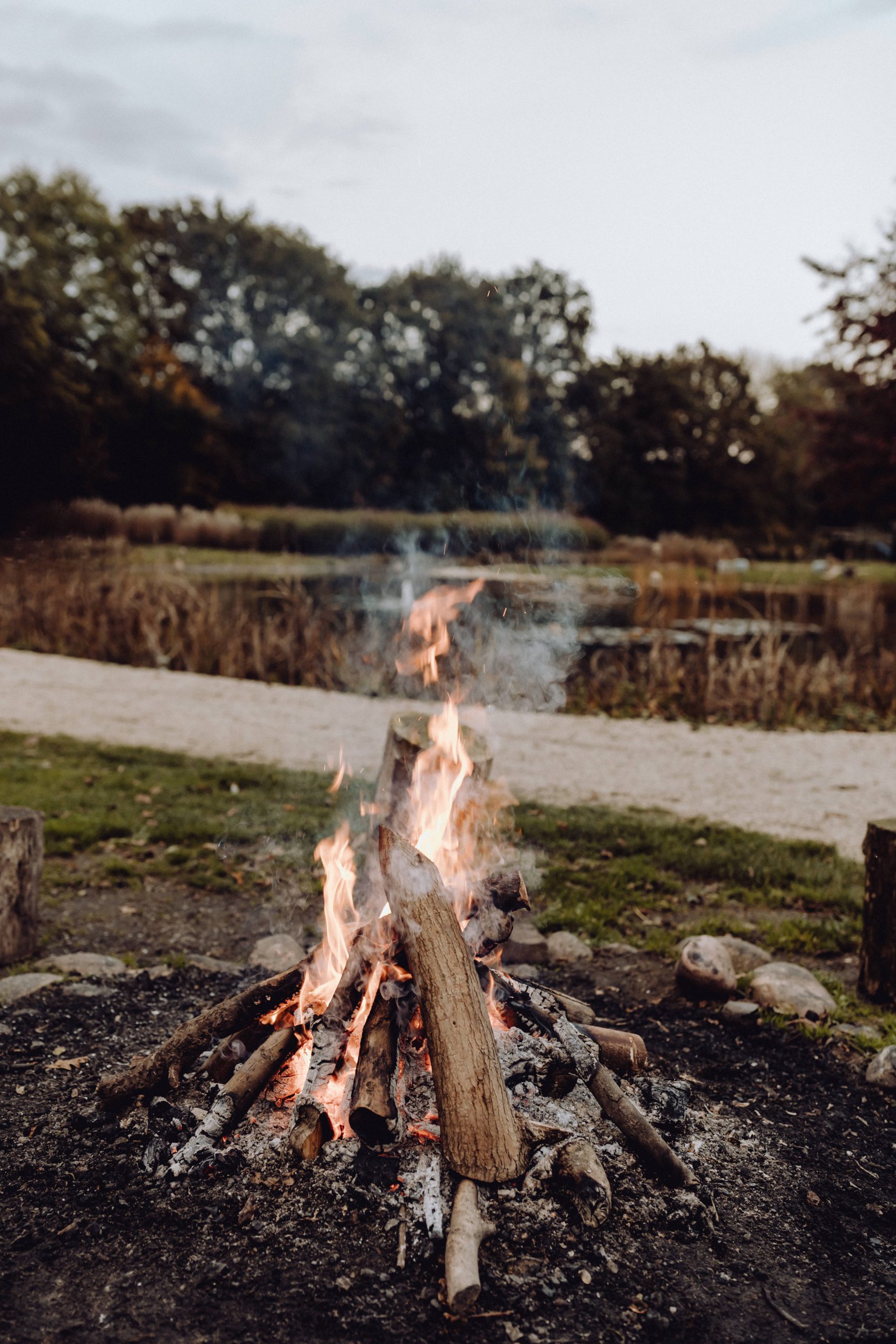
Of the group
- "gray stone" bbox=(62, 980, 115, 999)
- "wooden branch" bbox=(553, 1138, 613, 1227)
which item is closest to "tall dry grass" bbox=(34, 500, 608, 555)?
"gray stone" bbox=(62, 980, 115, 999)

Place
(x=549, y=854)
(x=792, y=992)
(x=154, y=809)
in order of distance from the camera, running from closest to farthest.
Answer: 1. (x=792, y=992)
2. (x=549, y=854)
3. (x=154, y=809)

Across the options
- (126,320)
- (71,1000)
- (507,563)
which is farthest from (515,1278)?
(126,320)

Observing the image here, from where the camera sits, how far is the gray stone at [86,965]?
395cm

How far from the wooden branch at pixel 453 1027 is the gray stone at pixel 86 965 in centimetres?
180

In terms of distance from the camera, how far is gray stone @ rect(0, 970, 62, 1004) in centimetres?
360

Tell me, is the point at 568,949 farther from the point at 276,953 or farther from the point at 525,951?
the point at 276,953

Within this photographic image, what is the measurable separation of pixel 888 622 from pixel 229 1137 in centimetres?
2017

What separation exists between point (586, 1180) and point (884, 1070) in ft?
4.80

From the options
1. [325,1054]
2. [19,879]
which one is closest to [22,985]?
[19,879]

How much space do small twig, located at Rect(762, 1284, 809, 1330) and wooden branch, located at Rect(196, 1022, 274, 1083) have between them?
1506mm

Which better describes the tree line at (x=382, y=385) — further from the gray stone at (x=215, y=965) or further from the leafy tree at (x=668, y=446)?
the gray stone at (x=215, y=965)

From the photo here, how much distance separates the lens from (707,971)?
388cm

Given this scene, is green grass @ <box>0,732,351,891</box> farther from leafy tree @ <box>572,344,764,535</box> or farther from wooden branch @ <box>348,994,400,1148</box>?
leafy tree @ <box>572,344,764,535</box>

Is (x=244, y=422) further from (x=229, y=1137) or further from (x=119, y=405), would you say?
(x=229, y=1137)
